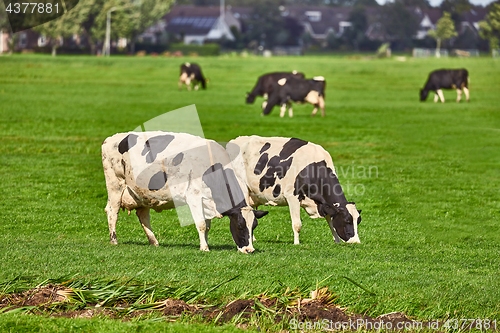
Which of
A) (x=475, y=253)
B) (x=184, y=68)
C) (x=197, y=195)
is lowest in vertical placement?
(x=184, y=68)

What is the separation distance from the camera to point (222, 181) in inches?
583

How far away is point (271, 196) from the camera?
16344mm

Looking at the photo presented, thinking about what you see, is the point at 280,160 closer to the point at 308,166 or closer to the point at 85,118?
the point at 308,166

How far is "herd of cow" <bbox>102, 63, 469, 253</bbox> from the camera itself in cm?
1474

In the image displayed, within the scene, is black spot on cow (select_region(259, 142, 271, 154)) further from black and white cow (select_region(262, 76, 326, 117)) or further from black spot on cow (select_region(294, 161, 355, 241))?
black and white cow (select_region(262, 76, 326, 117))

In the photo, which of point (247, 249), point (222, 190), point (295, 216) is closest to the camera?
point (247, 249)

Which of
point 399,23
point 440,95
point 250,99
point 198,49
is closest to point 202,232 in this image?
point 250,99

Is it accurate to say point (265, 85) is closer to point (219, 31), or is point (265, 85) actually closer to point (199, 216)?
point (199, 216)

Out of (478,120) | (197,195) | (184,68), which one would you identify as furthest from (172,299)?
(184,68)

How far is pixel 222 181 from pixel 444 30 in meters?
100

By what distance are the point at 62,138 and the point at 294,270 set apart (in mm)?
21554

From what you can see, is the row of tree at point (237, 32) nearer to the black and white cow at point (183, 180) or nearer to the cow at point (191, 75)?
the cow at point (191, 75)

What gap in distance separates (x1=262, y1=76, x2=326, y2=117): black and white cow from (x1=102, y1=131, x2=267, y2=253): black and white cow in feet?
96.2

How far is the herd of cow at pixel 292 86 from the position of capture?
45.2 meters
